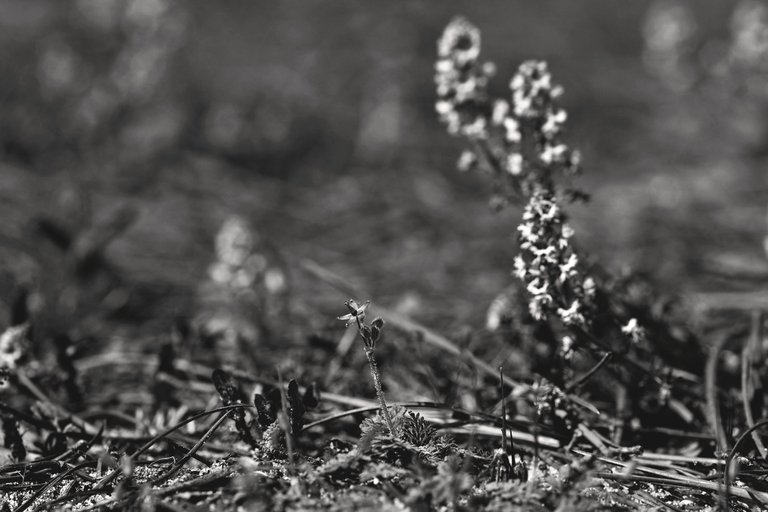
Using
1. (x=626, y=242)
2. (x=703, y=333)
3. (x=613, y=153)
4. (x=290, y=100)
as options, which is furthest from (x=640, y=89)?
(x=703, y=333)

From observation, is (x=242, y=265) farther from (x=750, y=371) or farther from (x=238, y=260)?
(x=750, y=371)

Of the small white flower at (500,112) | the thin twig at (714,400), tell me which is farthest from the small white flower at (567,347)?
the small white flower at (500,112)

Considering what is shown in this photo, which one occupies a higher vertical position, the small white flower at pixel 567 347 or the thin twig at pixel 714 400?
the small white flower at pixel 567 347

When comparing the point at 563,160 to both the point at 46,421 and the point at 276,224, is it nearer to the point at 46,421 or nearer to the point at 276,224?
the point at 46,421

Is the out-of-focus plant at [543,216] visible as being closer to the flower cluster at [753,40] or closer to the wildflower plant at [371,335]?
the wildflower plant at [371,335]

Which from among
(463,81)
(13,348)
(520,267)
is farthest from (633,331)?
(13,348)
